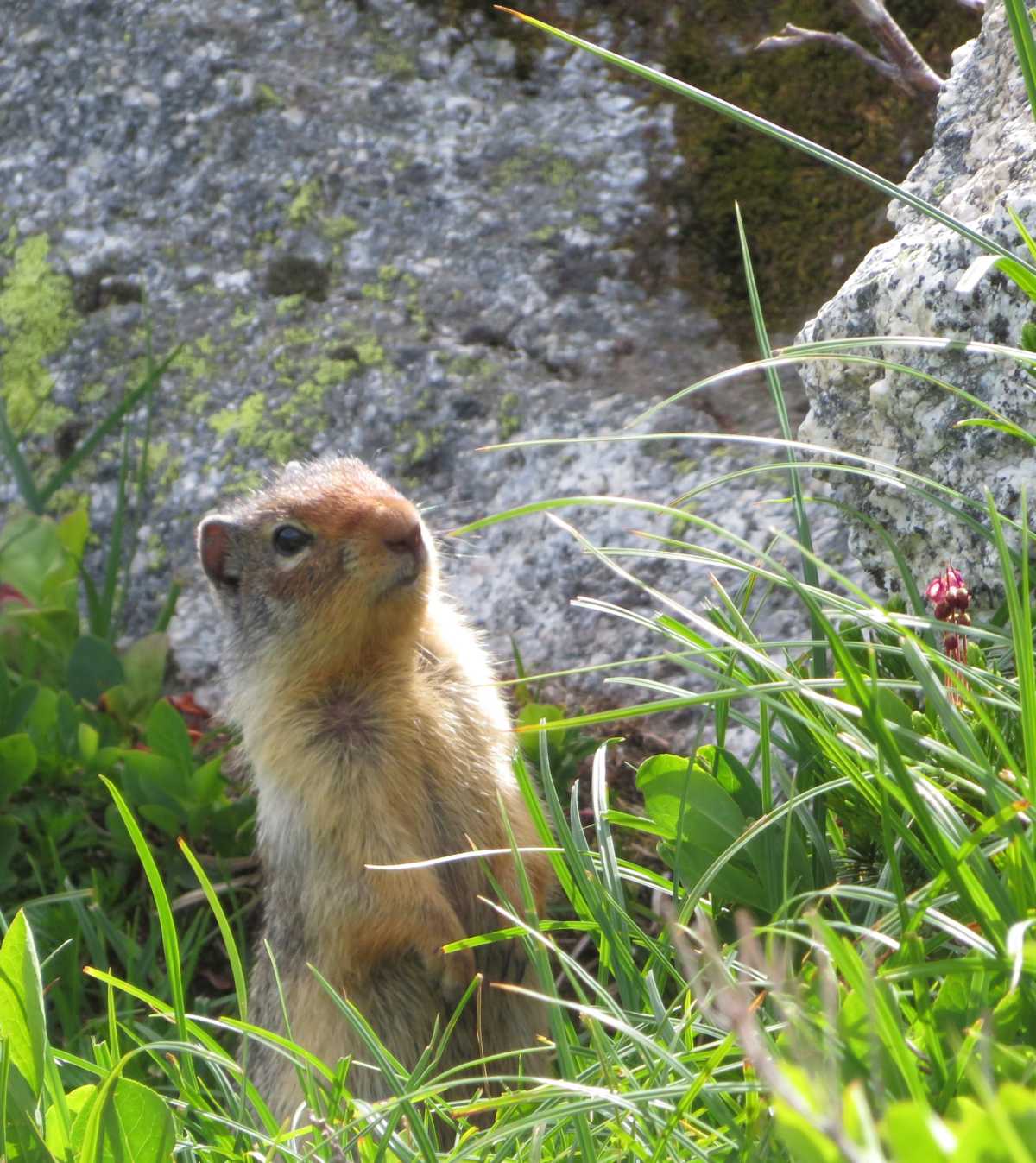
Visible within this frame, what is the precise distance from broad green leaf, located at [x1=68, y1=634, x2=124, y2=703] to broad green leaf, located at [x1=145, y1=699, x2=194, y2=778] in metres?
0.43

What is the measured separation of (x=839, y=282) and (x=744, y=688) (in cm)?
326

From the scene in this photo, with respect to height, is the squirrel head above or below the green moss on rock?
below

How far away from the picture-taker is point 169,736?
15.4 feet

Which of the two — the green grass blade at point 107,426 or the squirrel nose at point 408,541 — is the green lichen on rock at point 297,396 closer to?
the green grass blade at point 107,426

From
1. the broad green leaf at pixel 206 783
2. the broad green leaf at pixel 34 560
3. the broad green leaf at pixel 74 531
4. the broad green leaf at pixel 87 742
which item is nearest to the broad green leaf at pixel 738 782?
the broad green leaf at pixel 206 783

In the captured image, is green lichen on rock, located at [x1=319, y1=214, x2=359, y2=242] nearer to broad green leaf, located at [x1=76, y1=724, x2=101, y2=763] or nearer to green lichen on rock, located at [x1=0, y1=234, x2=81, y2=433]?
green lichen on rock, located at [x1=0, y1=234, x2=81, y2=433]

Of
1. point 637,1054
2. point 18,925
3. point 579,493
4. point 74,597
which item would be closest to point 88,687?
point 74,597

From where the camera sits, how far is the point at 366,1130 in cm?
223

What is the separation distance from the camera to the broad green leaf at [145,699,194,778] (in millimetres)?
4680

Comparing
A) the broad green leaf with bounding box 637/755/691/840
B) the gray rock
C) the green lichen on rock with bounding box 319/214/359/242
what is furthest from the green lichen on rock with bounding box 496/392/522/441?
the broad green leaf with bounding box 637/755/691/840

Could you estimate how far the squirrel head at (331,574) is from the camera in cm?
379

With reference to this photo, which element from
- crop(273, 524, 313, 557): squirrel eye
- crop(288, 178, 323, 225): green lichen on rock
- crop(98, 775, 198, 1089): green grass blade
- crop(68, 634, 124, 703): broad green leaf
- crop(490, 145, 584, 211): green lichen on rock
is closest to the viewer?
crop(98, 775, 198, 1089): green grass blade

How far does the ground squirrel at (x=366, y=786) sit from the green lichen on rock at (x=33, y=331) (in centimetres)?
217

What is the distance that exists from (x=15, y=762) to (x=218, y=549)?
3.52 ft
